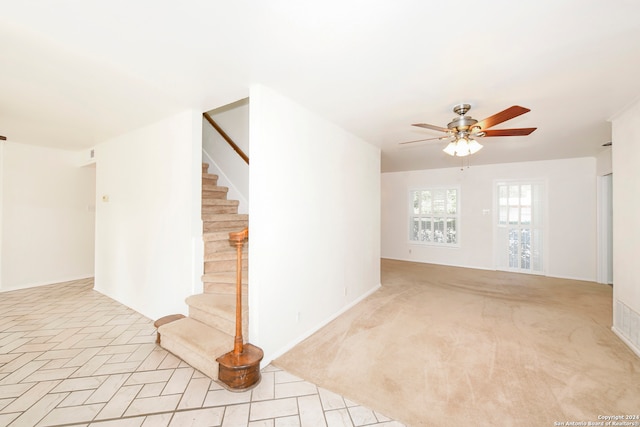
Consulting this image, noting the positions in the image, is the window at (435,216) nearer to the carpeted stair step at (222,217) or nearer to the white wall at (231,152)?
the white wall at (231,152)

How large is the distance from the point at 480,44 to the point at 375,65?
665 millimetres

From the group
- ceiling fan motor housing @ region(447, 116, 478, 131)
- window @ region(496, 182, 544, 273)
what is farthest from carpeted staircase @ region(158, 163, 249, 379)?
window @ region(496, 182, 544, 273)

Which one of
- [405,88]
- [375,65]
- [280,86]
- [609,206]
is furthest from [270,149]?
[609,206]

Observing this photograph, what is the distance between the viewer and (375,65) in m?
1.92

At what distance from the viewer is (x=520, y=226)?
226 inches

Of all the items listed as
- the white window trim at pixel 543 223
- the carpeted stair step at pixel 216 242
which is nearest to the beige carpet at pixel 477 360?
the carpeted stair step at pixel 216 242

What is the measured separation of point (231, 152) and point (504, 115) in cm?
391

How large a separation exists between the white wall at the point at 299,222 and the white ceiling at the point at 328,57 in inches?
12.9

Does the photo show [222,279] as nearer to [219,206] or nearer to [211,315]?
[211,315]

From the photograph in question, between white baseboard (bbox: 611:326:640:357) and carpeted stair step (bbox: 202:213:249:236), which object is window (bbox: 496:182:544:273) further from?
carpeted stair step (bbox: 202:213:249:236)

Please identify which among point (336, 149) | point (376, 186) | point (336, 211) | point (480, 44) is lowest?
point (336, 211)

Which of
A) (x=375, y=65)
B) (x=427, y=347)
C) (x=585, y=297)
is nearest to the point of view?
(x=375, y=65)

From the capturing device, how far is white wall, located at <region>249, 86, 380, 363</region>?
2.27 m

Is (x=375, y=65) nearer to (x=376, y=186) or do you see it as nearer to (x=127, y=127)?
(x=376, y=186)
